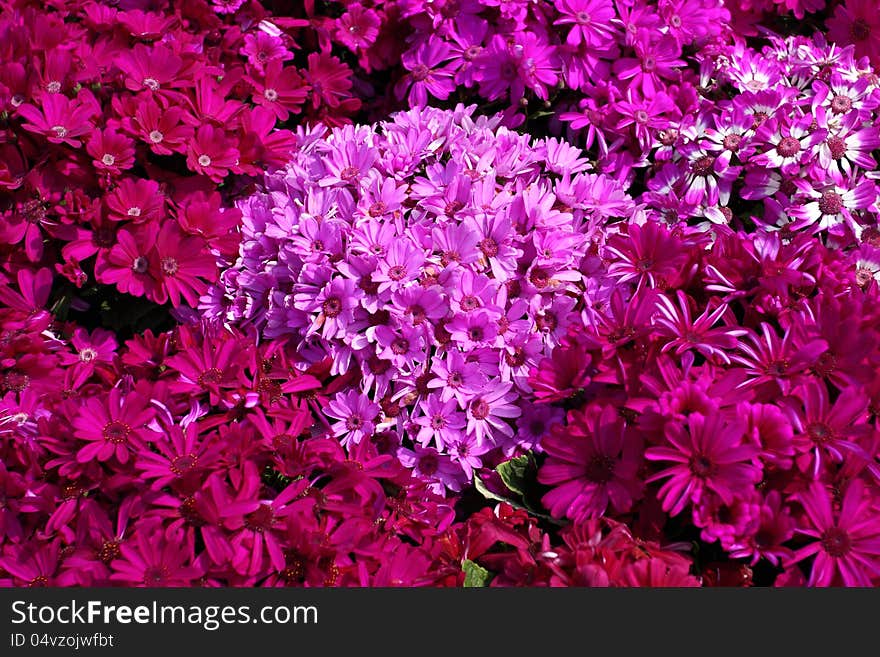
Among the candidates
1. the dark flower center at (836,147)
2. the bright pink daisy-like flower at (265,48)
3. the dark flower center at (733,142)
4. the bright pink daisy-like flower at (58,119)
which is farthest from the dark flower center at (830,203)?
the bright pink daisy-like flower at (58,119)

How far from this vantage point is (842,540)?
1.88 m

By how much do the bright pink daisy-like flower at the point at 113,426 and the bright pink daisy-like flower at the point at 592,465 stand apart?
994mm

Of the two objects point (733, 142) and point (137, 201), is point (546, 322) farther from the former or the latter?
point (137, 201)

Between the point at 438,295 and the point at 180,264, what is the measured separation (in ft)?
2.70

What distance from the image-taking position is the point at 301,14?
371 cm

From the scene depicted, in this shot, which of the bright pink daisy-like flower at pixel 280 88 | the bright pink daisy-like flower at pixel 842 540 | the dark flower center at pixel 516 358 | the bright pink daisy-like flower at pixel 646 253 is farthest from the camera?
the bright pink daisy-like flower at pixel 280 88

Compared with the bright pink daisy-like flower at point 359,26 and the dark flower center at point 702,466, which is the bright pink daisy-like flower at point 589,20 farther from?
the dark flower center at point 702,466

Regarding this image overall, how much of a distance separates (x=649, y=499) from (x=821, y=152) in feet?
5.34

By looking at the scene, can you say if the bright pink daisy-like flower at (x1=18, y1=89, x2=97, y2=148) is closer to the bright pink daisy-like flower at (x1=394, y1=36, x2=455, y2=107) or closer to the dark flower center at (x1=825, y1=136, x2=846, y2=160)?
the bright pink daisy-like flower at (x1=394, y1=36, x2=455, y2=107)

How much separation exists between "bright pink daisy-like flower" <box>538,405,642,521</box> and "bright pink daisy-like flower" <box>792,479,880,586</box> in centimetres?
37

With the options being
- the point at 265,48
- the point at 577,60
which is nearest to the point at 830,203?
the point at 577,60

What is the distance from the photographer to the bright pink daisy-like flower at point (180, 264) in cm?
270

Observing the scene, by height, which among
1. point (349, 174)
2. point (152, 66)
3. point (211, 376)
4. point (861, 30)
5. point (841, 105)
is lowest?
point (211, 376)

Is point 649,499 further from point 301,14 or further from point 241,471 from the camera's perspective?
point 301,14
